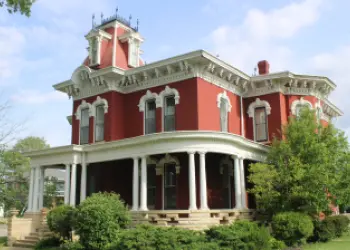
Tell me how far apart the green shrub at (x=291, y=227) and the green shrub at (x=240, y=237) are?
6.63ft

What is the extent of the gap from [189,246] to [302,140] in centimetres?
838

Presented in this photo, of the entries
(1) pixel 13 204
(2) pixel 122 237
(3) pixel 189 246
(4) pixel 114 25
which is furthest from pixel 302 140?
(1) pixel 13 204

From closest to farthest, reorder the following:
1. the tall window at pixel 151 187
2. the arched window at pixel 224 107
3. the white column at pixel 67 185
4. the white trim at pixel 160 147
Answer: the white trim at pixel 160 147 < the white column at pixel 67 185 < the tall window at pixel 151 187 < the arched window at pixel 224 107

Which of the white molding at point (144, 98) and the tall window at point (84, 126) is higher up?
the white molding at point (144, 98)

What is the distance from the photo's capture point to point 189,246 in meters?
11.6

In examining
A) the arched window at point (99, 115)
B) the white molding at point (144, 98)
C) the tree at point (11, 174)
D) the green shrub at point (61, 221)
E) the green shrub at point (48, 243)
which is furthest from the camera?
the arched window at point (99, 115)

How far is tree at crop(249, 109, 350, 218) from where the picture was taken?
53.5ft

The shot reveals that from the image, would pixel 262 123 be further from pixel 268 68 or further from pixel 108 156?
pixel 108 156

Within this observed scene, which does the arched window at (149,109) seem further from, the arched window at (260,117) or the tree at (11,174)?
the tree at (11,174)

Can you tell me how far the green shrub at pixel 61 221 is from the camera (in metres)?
16.2

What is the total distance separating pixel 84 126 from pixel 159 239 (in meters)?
12.1

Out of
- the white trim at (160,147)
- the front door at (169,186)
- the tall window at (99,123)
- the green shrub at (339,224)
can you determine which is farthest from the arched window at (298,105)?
the tall window at (99,123)

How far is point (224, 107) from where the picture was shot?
2011 centimetres

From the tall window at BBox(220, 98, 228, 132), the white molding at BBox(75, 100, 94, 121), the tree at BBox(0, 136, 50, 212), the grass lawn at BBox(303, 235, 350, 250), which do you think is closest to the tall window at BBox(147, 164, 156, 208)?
the tall window at BBox(220, 98, 228, 132)
